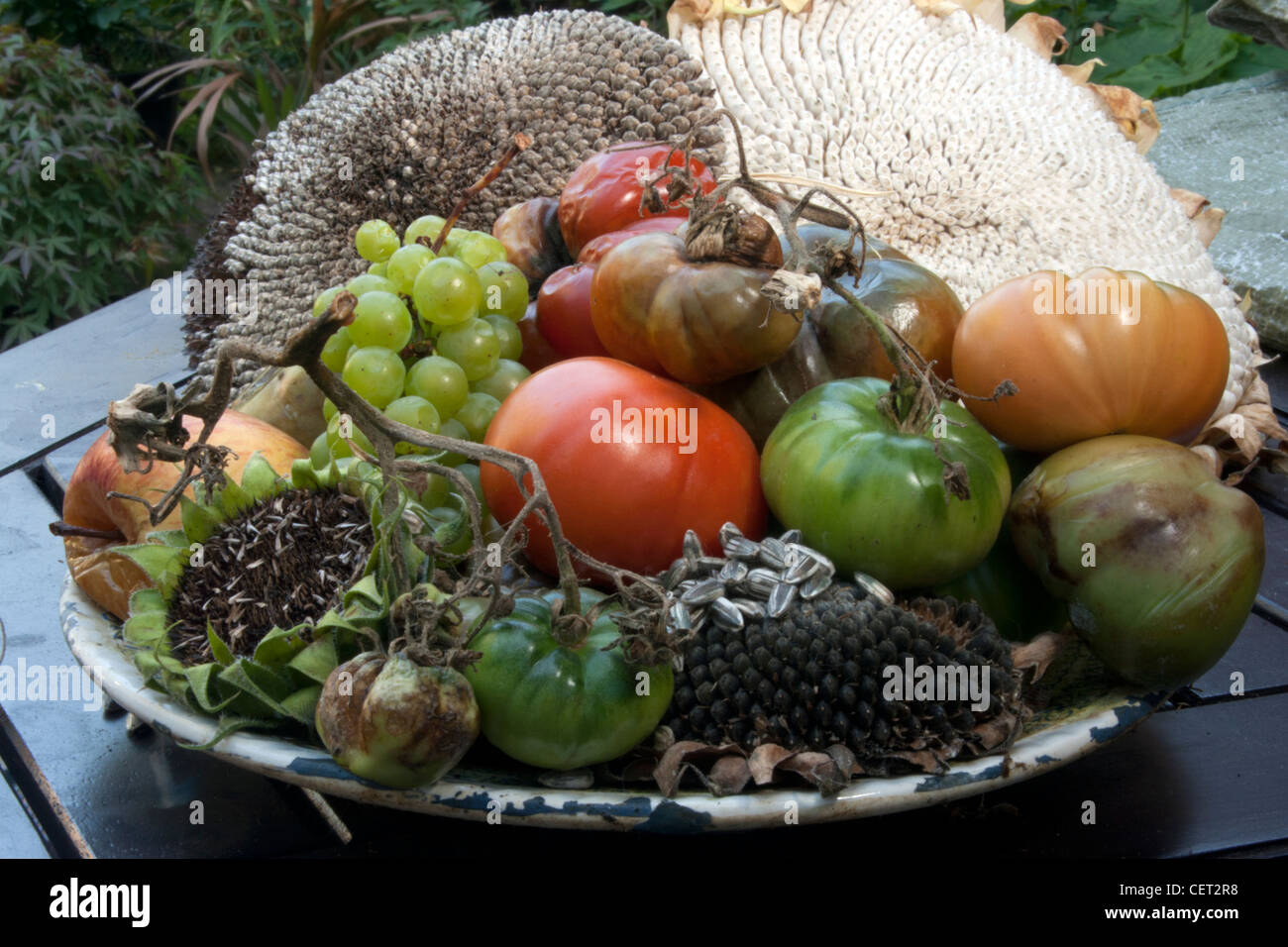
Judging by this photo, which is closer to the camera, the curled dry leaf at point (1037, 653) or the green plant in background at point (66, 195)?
the curled dry leaf at point (1037, 653)

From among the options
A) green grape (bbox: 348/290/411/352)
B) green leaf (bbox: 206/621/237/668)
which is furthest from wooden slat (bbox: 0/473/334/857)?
green grape (bbox: 348/290/411/352)

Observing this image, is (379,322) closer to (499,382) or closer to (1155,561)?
(499,382)

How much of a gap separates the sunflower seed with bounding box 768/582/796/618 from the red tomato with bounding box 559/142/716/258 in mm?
472

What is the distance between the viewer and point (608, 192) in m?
1.13

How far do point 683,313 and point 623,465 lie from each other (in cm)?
12

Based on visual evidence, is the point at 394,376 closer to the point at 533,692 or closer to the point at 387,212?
the point at 533,692

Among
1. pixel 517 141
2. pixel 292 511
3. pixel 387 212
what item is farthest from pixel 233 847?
pixel 387 212

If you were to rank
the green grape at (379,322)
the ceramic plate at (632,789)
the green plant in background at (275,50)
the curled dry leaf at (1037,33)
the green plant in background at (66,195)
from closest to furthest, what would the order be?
the ceramic plate at (632,789) → the green grape at (379,322) → the curled dry leaf at (1037,33) → the green plant in background at (66,195) → the green plant in background at (275,50)

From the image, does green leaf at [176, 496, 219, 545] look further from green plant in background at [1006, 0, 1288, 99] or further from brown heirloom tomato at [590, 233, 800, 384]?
green plant in background at [1006, 0, 1288, 99]

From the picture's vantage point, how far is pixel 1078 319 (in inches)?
33.8

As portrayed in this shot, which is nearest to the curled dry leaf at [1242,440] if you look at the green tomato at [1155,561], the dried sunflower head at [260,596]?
the green tomato at [1155,561]

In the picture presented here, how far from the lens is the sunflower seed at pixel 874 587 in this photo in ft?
2.50

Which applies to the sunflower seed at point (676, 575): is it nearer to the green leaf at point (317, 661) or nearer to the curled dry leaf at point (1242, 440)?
the green leaf at point (317, 661)

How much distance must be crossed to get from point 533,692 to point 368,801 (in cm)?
11
